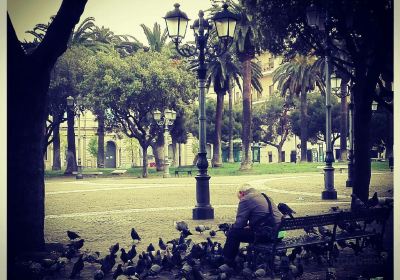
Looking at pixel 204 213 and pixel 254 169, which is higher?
pixel 254 169

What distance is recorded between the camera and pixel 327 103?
10.2 metres

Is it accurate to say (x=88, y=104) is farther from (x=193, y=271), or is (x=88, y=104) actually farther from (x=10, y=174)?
(x=193, y=271)

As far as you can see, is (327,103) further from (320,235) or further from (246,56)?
(320,235)

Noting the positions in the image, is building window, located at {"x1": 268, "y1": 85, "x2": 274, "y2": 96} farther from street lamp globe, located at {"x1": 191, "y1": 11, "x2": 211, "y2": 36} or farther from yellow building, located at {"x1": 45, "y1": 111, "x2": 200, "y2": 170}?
yellow building, located at {"x1": 45, "y1": 111, "x2": 200, "y2": 170}

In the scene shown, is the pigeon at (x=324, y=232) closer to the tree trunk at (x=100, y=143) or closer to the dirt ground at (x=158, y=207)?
the dirt ground at (x=158, y=207)

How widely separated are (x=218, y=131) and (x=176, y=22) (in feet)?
9.43

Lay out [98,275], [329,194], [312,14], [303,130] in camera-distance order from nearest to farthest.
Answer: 1. [98,275]
2. [312,14]
3. [303,130]
4. [329,194]

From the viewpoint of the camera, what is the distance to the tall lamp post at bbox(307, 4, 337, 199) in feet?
27.5

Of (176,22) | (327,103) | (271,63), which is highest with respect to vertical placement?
(176,22)

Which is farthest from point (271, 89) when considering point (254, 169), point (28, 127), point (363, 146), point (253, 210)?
point (28, 127)

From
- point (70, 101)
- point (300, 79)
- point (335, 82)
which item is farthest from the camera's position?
point (335, 82)

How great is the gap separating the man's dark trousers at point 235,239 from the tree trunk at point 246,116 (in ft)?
9.85

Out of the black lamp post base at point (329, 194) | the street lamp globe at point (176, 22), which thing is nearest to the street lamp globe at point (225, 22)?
the street lamp globe at point (176, 22)

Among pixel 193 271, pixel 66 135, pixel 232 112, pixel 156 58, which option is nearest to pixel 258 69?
pixel 232 112
